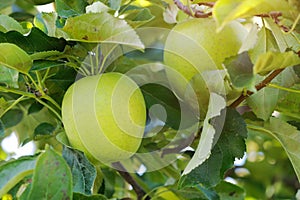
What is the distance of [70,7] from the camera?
0.96 m

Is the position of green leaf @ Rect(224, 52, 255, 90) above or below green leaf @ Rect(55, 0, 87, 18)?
above

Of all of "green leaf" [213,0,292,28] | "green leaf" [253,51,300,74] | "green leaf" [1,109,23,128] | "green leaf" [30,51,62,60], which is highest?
"green leaf" [213,0,292,28]

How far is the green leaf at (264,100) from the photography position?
3.05ft

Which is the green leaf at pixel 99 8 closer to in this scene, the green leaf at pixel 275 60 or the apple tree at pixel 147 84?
the apple tree at pixel 147 84

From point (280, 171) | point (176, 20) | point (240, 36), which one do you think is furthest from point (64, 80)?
point (280, 171)

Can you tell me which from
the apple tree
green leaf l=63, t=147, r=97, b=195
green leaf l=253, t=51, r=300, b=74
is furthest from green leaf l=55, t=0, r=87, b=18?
green leaf l=253, t=51, r=300, b=74

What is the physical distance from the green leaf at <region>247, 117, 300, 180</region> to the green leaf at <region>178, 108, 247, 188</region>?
0.08 metres

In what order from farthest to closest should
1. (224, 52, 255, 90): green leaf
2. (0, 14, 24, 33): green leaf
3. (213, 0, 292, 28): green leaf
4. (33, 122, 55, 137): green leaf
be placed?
(33, 122, 55, 137): green leaf → (0, 14, 24, 33): green leaf → (224, 52, 255, 90): green leaf → (213, 0, 292, 28): green leaf

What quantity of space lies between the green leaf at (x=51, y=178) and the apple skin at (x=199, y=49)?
0.86 feet

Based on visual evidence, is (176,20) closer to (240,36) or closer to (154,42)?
(240,36)

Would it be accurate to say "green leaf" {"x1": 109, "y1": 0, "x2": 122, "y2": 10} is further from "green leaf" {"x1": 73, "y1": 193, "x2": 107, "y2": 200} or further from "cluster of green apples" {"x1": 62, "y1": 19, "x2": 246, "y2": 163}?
"green leaf" {"x1": 73, "y1": 193, "x2": 107, "y2": 200}

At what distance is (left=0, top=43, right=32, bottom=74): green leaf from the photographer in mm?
849

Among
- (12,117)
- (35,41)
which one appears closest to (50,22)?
(35,41)

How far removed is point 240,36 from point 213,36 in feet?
A: 0.15
